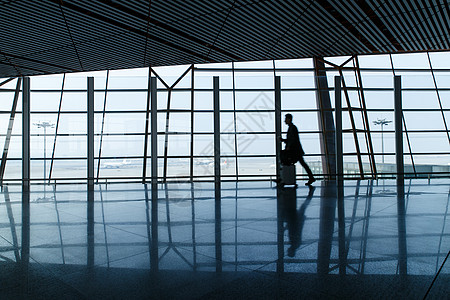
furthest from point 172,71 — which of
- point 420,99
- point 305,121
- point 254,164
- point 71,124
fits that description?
point 420,99

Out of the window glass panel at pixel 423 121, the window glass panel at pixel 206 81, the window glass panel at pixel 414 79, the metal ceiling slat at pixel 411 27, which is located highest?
the metal ceiling slat at pixel 411 27

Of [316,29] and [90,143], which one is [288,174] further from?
[316,29]

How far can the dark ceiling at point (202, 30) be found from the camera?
12070mm

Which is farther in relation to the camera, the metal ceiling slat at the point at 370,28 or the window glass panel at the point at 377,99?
the window glass panel at the point at 377,99

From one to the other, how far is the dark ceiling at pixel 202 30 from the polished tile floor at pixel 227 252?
30.5 ft

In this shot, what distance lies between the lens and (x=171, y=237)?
3.49 meters

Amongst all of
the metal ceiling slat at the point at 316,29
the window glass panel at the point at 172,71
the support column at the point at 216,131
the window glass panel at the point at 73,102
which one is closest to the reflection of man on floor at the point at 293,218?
the support column at the point at 216,131

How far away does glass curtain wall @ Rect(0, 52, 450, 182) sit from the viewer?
15250 millimetres

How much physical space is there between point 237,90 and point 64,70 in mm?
10606

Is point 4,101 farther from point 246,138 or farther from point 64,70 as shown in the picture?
point 246,138

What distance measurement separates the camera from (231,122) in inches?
601

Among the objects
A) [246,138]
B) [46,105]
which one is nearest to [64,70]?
[46,105]

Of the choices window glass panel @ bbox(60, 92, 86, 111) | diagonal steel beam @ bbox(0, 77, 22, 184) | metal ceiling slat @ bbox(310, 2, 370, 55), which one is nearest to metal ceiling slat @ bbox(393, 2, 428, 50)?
metal ceiling slat @ bbox(310, 2, 370, 55)

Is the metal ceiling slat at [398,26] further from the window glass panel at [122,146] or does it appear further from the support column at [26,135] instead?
the support column at [26,135]
